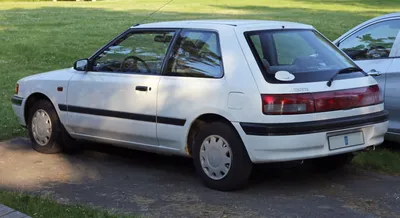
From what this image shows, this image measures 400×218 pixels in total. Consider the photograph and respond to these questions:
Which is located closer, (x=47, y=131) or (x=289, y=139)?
(x=289, y=139)

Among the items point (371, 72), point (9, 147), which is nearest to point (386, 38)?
point (371, 72)

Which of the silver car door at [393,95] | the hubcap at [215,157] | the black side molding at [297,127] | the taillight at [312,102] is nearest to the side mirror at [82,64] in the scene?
the hubcap at [215,157]

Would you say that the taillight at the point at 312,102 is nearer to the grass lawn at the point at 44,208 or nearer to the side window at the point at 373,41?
the grass lawn at the point at 44,208

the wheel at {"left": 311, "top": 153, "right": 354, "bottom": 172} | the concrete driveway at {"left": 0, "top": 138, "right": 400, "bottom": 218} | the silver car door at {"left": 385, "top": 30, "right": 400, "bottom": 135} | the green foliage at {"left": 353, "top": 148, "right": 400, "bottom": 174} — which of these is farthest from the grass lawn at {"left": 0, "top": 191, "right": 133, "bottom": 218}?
the silver car door at {"left": 385, "top": 30, "right": 400, "bottom": 135}

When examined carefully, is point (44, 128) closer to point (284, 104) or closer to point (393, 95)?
point (284, 104)

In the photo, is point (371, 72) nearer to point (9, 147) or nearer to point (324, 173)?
point (324, 173)

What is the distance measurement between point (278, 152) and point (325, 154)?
0.44 m

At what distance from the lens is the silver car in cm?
727

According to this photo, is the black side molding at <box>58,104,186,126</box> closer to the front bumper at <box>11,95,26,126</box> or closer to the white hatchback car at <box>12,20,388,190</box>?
the white hatchback car at <box>12,20,388,190</box>

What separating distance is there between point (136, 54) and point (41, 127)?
58.3 inches

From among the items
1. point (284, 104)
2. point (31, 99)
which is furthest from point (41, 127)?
point (284, 104)

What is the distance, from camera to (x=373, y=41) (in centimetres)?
788

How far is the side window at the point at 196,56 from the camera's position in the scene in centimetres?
605

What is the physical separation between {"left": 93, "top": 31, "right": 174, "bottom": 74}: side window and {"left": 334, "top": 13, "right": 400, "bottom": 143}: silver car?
2.46 metres
